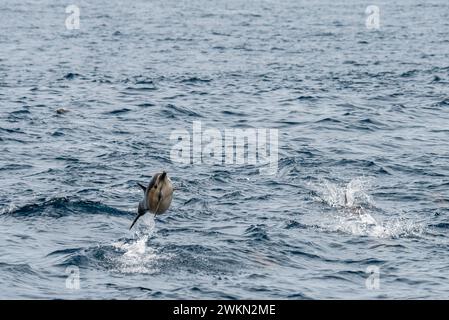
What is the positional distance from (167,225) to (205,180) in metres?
4.83

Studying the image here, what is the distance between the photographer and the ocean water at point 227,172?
2128cm

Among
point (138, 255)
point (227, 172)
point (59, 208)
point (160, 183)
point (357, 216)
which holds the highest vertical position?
point (160, 183)

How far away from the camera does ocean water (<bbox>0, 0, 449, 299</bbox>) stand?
2128 centimetres

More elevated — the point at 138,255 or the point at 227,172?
the point at 227,172

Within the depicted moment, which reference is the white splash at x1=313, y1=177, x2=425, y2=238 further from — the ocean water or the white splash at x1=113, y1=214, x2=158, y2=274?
the white splash at x1=113, y1=214, x2=158, y2=274

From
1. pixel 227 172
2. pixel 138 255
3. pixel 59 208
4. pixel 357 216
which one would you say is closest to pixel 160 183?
pixel 138 255

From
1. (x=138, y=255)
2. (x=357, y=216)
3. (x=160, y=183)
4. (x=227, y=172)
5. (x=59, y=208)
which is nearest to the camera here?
(x=160, y=183)

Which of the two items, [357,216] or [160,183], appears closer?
[160,183]

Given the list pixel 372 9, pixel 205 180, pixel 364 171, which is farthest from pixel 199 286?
pixel 372 9

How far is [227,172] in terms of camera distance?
30594 mm

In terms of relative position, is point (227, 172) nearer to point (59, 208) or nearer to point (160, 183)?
point (59, 208)

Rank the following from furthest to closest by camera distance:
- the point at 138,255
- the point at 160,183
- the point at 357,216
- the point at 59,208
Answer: the point at 59,208 → the point at 357,216 → the point at 138,255 → the point at 160,183

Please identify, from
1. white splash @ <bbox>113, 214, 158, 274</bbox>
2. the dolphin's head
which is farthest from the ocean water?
the dolphin's head

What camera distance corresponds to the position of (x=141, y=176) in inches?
1172
